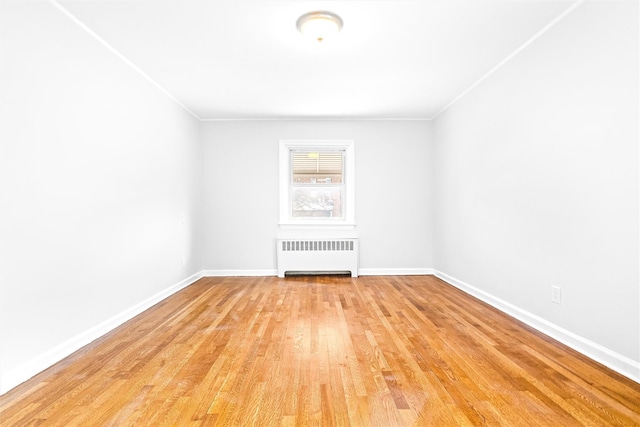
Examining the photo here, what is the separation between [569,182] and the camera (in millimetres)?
2520

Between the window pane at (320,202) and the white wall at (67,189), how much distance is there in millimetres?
2420

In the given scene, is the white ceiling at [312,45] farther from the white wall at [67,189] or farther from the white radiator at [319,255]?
the white radiator at [319,255]

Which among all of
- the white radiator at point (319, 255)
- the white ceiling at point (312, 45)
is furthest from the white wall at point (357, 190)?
the white ceiling at point (312, 45)

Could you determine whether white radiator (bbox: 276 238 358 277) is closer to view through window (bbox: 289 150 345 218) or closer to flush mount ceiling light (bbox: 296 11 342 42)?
view through window (bbox: 289 150 345 218)

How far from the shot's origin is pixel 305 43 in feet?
9.81

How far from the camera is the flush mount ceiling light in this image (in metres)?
2.52

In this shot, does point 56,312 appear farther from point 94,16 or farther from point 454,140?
point 454,140

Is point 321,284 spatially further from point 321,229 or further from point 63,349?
point 63,349

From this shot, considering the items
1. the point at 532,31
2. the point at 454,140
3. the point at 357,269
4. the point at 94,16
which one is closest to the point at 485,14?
the point at 532,31

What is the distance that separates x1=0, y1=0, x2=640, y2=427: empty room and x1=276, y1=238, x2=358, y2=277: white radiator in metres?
0.63

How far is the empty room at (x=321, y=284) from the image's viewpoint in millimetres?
1896

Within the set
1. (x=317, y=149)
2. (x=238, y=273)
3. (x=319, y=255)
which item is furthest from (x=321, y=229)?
(x=238, y=273)

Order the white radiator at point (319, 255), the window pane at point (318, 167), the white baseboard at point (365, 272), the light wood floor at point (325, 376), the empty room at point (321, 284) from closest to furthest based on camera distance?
the light wood floor at point (325, 376) → the empty room at point (321, 284) → the white radiator at point (319, 255) → the white baseboard at point (365, 272) → the window pane at point (318, 167)

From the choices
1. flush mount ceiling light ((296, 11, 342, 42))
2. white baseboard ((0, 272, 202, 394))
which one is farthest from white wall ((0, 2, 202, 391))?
flush mount ceiling light ((296, 11, 342, 42))
